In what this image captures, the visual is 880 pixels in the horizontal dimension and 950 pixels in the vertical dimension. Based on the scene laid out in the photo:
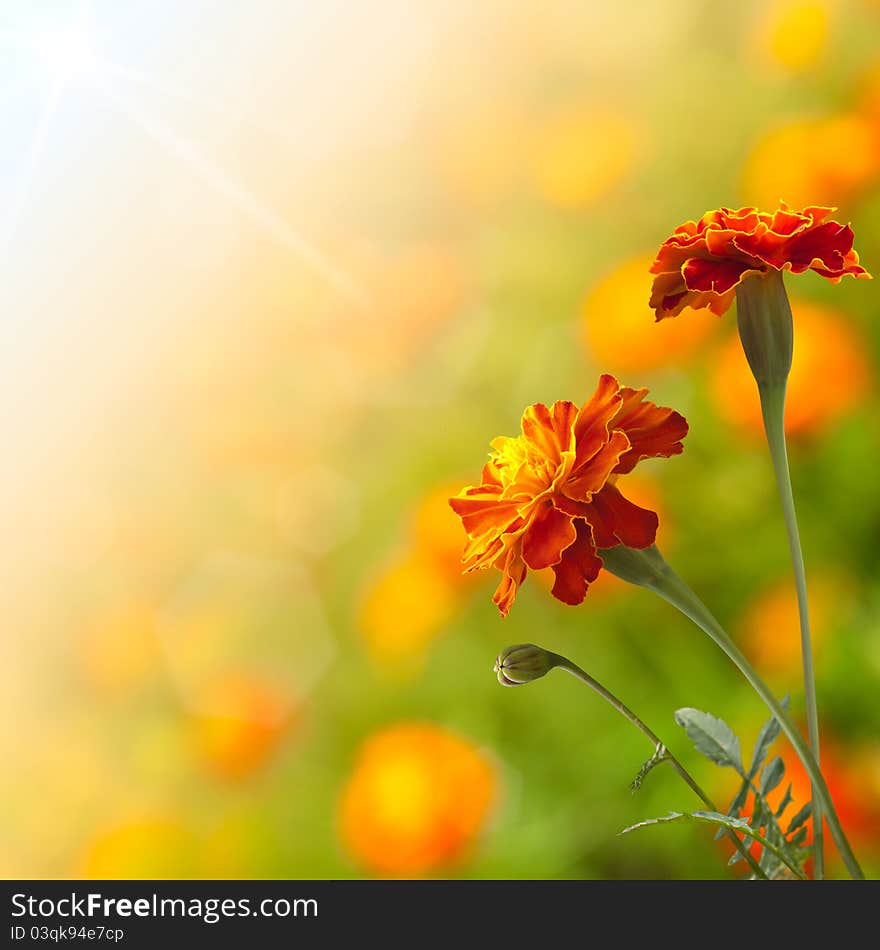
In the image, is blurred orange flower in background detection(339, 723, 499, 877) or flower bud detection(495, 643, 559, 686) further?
blurred orange flower in background detection(339, 723, 499, 877)

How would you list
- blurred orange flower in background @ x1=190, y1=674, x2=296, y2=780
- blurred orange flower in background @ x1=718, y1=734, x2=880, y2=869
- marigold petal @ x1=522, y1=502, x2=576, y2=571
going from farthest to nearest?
blurred orange flower in background @ x1=190, y1=674, x2=296, y2=780 < blurred orange flower in background @ x1=718, y1=734, x2=880, y2=869 < marigold petal @ x1=522, y1=502, x2=576, y2=571

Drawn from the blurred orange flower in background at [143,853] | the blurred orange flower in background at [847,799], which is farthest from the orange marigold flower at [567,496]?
the blurred orange flower in background at [143,853]

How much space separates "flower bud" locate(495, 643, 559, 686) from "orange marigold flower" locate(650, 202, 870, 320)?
0.07m

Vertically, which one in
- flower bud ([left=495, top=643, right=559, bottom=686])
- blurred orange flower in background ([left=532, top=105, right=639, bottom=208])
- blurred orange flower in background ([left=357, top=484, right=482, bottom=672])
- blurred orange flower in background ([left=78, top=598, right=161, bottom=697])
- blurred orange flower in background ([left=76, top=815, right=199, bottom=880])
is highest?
blurred orange flower in background ([left=532, top=105, right=639, bottom=208])

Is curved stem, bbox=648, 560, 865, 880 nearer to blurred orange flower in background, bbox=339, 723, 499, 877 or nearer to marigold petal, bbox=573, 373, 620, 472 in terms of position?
marigold petal, bbox=573, 373, 620, 472

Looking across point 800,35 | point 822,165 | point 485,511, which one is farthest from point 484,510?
point 800,35

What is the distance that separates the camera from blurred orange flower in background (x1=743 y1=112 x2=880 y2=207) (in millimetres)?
449

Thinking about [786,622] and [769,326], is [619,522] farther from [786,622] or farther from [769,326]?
[786,622]

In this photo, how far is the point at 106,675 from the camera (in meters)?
0.50

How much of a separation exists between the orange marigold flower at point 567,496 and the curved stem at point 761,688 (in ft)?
0.04

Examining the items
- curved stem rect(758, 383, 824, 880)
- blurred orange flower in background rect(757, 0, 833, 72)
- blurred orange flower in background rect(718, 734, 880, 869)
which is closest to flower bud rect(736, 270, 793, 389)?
curved stem rect(758, 383, 824, 880)

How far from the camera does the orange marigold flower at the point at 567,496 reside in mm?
171

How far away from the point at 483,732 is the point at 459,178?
38cm
